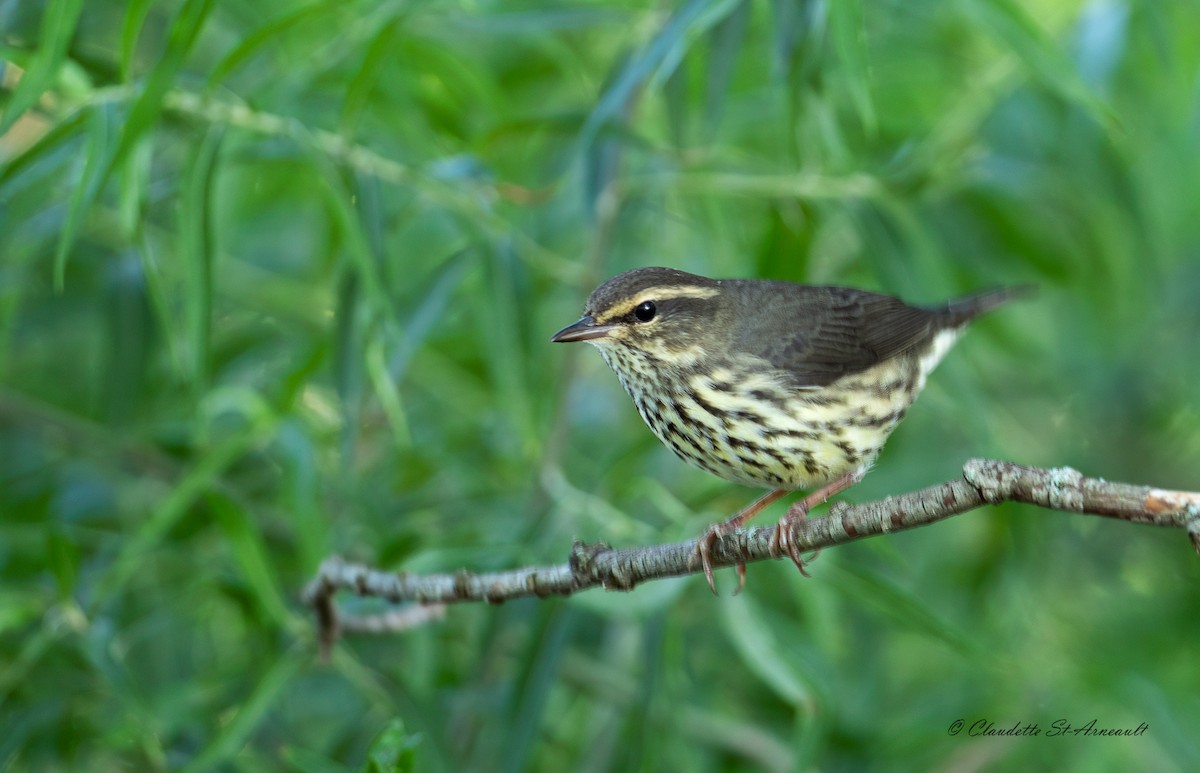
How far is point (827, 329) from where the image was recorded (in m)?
3.94

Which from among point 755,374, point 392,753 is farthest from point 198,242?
point 392,753

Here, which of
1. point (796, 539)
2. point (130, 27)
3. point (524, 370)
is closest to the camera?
point (796, 539)

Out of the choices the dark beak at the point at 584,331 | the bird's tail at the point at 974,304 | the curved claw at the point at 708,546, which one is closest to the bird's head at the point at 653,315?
the dark beak at the point at 584,331

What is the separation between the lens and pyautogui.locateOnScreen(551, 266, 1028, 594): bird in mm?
3434

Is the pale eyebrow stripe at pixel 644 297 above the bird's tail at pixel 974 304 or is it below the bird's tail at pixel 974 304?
below

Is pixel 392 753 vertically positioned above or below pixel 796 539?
below

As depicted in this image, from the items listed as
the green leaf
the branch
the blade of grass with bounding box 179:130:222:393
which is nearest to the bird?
the branch

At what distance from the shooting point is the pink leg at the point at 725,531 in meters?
2.73

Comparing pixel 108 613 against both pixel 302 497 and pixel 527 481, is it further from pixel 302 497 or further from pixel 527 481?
pixel 527 481

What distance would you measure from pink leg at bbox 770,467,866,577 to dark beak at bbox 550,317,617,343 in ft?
2.16

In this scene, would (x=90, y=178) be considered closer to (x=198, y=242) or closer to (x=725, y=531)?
(x=198, y=242)

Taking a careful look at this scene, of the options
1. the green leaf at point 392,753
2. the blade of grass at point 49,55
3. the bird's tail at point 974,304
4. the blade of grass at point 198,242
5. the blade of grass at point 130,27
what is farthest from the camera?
the bird's tail at point 974,304

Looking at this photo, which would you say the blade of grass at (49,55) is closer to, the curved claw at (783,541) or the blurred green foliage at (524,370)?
the blurred green foliage at (524,370)

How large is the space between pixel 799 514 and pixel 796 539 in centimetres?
56
